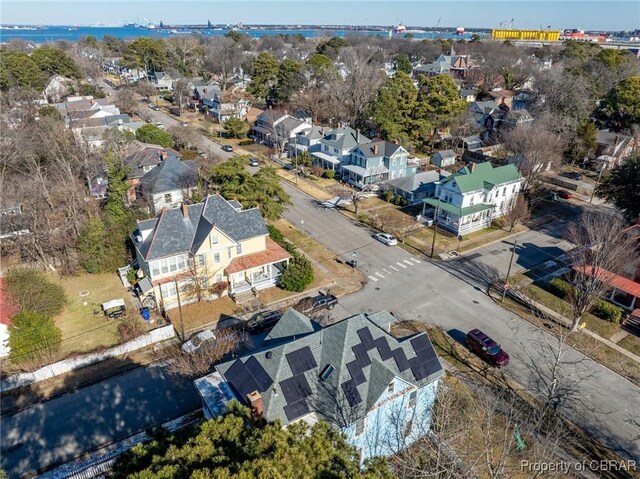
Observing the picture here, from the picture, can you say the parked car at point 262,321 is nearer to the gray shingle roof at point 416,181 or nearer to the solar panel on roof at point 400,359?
the solar panel on roof at point 400,359

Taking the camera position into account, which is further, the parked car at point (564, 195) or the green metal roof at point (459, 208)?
the parked car at point (564, 195)

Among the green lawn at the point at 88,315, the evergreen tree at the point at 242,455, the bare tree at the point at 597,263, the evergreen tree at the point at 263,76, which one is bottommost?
the green lawn at the point at 88,315

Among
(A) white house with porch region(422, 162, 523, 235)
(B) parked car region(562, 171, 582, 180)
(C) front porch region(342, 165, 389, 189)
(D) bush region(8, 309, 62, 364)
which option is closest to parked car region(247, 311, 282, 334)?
(D) bush region(8, 309, 62, 364)

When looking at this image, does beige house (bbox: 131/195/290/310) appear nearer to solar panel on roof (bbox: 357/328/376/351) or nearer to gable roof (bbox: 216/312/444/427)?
gable roof (bbox: 216/312/444/427)

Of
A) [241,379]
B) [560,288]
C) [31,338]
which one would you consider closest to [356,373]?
[241,379]

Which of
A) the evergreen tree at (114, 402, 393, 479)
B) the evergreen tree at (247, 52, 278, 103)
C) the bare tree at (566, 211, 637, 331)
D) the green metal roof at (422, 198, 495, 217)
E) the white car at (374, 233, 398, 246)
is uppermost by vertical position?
the evergreen tree at (247, 52, 278, 103)

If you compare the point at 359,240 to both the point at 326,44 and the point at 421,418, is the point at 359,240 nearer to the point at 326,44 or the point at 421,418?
the point at 421,418

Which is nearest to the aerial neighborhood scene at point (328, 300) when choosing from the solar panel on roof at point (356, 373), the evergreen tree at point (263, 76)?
the solar panel on roof at point (356, 373)
